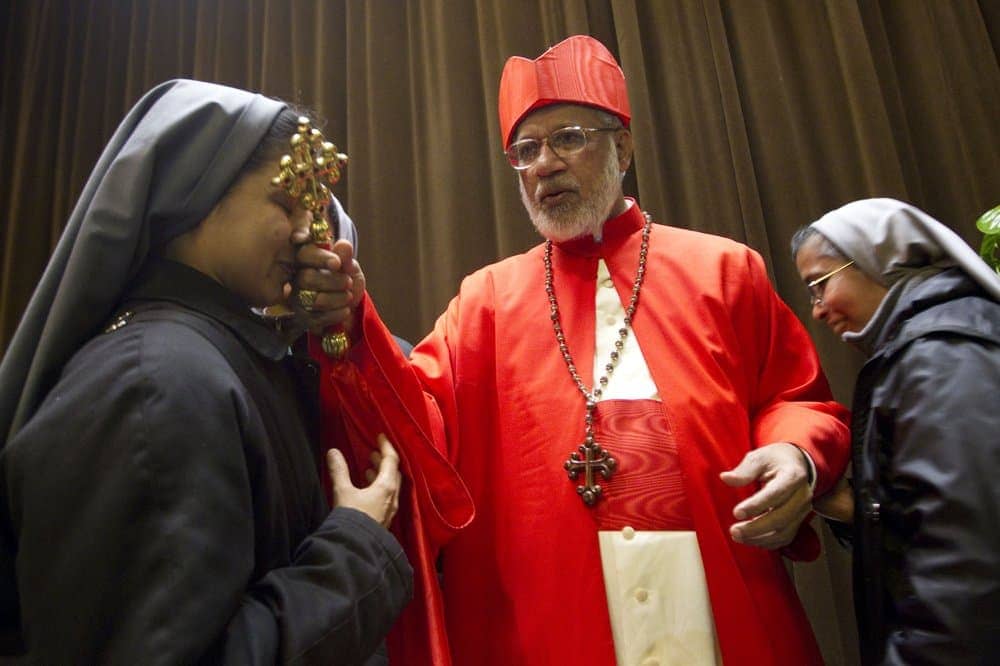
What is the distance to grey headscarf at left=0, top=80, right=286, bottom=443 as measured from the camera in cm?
94

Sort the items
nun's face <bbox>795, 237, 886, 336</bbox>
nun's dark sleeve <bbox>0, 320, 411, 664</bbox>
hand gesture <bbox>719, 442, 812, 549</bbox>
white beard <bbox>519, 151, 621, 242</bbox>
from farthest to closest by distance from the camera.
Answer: white beard <bbox>519, 151, 621, 242</bbox>, nun's face <bbox>795, 237, 886, 336</bbox>, hand gesture <bbox>719, 442, 812, 549</bbox>, nun's dark sleeve <bbox>0, 320, 411, 664</bbox>

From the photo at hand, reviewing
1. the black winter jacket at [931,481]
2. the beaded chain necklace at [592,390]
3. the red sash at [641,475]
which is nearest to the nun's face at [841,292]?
the black winter jacket at [931,481]

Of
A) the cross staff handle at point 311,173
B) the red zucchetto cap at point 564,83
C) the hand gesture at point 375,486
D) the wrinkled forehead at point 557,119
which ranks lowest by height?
the hand gesture at point 375,486

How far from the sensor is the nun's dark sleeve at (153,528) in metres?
0.74

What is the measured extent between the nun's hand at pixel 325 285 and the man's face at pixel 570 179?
738 mm

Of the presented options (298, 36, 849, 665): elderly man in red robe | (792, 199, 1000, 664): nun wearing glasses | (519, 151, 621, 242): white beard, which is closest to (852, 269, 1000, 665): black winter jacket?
(792, 199, 1000, 664): nun wearing glasses

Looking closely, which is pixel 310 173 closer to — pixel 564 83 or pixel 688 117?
pixel 564 83

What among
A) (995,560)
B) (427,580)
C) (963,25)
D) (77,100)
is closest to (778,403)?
(995,560)

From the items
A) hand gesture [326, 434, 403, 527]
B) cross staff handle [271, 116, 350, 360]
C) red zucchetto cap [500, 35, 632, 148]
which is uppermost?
red zucchetto cap [500, 35, 632, 148]

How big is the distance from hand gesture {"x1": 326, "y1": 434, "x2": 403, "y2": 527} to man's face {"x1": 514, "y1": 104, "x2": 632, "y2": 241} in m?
0.83

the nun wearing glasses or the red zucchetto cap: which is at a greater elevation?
the red zucchetto cap

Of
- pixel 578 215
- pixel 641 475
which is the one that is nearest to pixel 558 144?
pixel 578 215

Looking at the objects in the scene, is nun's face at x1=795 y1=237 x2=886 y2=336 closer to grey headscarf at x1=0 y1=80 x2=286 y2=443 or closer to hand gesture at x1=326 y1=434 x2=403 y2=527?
hand gesture at x1=326 y1=434 x2=403 y2=527

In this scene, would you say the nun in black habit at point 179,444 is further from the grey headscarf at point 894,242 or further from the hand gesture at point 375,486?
the grey headscarf at point 894,242
